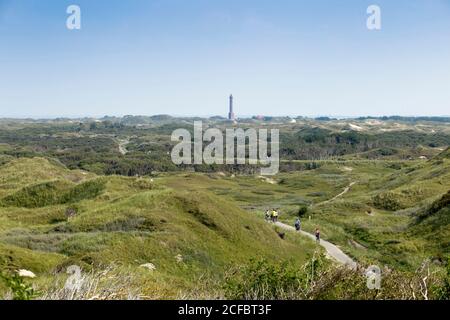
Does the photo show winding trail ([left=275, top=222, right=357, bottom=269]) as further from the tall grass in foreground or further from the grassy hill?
the tall grass in foreground

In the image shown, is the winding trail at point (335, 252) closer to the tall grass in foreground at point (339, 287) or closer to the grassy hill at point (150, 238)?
the grassy hill at point (150, 238)

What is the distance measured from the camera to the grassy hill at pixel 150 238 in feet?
75.4

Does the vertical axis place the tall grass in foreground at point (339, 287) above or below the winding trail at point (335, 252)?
above

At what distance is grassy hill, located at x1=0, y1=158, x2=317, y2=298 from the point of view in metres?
23.0

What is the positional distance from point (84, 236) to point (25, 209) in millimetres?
24486

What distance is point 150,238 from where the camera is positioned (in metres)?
28.6

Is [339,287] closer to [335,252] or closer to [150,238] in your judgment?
[150,238]

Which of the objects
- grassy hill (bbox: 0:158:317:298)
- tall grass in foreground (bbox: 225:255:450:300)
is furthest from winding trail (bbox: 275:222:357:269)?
tall grass in foreground (bbox: 225:255:450:300)

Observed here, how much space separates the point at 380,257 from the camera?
41.0m

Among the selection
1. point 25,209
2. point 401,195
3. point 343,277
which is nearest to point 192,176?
point 401,195

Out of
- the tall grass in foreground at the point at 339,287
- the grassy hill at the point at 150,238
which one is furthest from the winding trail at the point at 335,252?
the tall grass in foreground at the point at 339,287

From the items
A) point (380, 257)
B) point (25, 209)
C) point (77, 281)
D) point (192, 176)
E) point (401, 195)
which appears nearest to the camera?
point (77, 281)

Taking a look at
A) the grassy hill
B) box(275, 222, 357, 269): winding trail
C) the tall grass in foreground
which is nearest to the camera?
the tall grass in foreground
